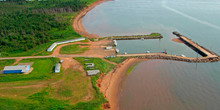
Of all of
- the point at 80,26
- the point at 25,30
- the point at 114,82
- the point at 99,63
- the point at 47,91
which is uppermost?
the point at 25,30

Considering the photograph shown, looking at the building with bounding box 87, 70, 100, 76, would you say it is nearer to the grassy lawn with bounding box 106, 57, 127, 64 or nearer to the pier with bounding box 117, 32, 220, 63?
the grassy lawn with bounding box 106, 57, 127, 64

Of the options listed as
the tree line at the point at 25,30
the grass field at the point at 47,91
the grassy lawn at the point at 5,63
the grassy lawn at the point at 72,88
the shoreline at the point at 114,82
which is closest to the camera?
the grass field at the point at 47,91

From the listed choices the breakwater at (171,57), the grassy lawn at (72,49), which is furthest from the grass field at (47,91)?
the breakwater at (171,57)

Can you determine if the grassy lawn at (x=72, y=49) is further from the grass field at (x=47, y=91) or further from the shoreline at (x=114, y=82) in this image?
the shoreline at (x=114, y=82)

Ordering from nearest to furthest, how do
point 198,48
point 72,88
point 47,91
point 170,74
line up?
point 47,91
point 72,88
point 170,74
point 198,48

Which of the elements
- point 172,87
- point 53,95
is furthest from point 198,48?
point 53,95

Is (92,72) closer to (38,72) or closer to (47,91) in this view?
(47,91)

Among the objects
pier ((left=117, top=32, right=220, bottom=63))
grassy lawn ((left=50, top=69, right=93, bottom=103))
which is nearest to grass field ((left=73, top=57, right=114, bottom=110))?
grassy lawn ((left=50, top=69, right=93, bottom=103))
